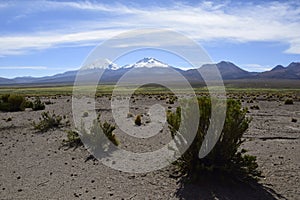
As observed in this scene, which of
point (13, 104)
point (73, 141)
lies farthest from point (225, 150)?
point (13, 104)

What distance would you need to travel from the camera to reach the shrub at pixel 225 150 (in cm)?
871

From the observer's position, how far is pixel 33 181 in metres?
8.99

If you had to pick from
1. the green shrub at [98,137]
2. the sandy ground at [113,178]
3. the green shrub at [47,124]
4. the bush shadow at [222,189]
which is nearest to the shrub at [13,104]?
the green shrub at [47,124]

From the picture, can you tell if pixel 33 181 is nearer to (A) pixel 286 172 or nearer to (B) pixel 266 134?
(A) pixel 286 172

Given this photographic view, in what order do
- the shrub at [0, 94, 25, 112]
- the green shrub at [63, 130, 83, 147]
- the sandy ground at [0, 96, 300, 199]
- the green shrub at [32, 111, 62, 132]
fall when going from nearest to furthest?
the sandy ground at [0, 96, 300, 199]
the green shrub at [63, 130, 83, 147]
the green shrub at [32, 111, 62, 132]
the shrub at [0, 94, 25, 112]

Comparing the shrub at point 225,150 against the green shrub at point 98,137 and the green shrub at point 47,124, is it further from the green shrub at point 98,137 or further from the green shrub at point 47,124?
the green shrub at point 47,124

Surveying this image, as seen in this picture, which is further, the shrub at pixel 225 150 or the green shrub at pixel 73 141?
the green shrub at pixel 73 141

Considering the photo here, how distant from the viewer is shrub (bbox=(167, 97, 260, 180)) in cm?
871

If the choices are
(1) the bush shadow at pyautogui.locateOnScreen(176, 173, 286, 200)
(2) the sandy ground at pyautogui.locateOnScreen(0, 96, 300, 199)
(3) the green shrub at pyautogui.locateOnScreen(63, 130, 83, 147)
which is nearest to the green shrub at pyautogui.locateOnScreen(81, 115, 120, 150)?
(3) the green shrub at pyautogui.locateOnScreen(63, 130, 83, 147)

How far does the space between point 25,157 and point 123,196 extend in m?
5.15

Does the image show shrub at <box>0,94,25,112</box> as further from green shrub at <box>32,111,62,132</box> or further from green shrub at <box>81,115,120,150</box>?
green shrub at <box>81,115,120,150</box>

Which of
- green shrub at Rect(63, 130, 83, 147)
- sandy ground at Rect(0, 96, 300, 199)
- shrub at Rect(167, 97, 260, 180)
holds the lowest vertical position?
sandy ground at Rect(0, 96, 300, 199)

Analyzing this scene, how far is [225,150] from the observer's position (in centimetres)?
892

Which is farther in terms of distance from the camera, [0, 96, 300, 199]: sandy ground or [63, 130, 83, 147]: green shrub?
[63, 130, 83, 147]: green shrub
